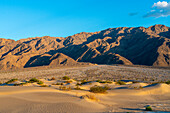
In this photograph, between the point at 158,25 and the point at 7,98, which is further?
the point at 158,25

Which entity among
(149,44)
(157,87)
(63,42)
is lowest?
(157,87)

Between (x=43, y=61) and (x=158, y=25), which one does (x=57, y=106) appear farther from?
(x=158, y=25)

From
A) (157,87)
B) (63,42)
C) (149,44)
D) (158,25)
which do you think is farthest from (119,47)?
→ (157,87)

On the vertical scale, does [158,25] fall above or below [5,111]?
above

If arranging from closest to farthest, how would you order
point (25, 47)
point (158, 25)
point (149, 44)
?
point (149, 44)
point (25, 47)
point (158, 25)

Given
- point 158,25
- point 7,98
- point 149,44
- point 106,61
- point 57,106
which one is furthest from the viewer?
point 158,25

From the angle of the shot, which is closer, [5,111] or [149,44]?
[5,111]

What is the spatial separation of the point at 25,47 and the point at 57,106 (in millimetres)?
132533

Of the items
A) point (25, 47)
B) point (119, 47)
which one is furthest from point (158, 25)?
point (25, 47)

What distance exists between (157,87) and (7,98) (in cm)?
1219

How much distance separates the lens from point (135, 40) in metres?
117

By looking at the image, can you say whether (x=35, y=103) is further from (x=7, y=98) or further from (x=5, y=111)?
(x=7, y=98)

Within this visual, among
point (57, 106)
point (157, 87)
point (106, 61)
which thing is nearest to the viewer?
point (57, 106)

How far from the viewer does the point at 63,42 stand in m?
172
